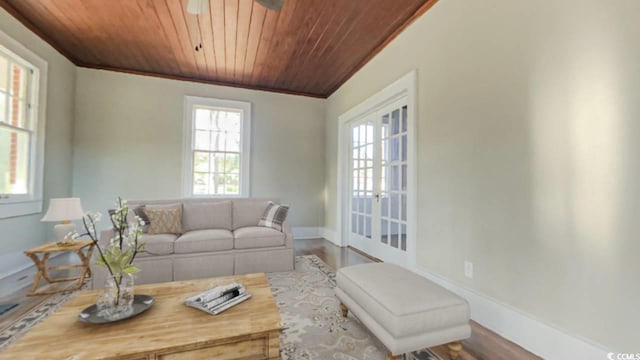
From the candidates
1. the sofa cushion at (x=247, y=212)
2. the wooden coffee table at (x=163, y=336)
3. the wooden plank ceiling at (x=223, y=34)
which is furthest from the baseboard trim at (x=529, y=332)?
the wooden plank ceiling at (x=223, y=34)

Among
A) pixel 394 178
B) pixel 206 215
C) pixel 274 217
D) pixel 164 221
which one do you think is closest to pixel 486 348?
pixel 394 178

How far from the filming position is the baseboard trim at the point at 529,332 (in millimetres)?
1518

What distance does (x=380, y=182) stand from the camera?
3857 millimetres

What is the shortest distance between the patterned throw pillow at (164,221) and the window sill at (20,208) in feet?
4.82

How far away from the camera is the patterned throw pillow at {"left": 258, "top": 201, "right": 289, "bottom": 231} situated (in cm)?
353

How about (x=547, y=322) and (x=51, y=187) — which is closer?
(x=547, y=322)

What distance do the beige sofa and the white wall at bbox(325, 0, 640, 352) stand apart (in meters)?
1.78

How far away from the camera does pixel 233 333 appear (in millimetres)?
1305

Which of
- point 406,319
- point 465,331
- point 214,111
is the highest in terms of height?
point 214,111

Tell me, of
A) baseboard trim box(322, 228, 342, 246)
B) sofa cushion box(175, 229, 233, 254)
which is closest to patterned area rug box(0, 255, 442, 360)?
sofa cushion box(175, 229, 233, 254)

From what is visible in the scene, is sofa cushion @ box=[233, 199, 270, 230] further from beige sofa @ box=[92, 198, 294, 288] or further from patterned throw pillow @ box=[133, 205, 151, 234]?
patterned throw pillow @ box=[133, 205, 151, 234]

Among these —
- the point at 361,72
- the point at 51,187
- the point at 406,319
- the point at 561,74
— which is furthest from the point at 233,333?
the point at 51,187

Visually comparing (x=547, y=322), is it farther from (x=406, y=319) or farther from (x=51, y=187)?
(x=51, y=187)

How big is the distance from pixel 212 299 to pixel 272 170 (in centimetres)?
388
